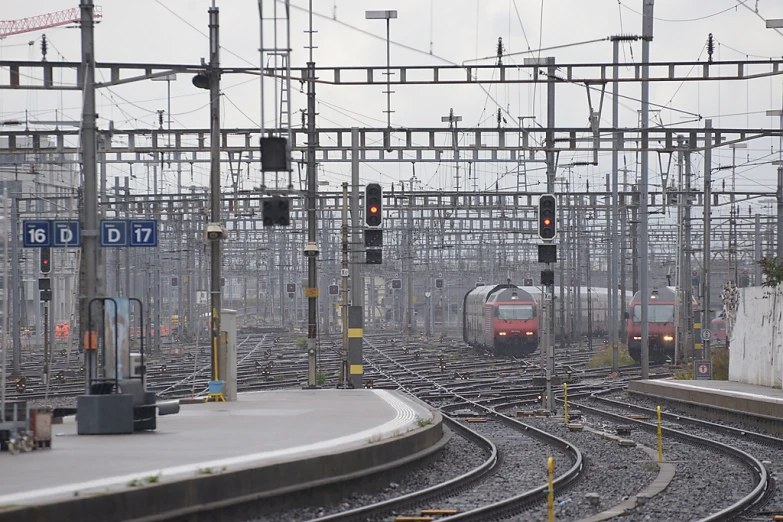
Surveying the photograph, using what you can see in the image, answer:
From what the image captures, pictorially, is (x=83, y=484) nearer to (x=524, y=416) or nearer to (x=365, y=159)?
(x=524, y=416)

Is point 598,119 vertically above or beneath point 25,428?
above

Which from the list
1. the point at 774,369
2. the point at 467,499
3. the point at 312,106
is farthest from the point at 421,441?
the point at 774,369

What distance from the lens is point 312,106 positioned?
89.2ft

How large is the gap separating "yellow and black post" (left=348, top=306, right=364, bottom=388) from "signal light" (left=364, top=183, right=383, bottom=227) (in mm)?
2984

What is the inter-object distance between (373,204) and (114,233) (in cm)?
903

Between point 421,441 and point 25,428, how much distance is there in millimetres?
5424

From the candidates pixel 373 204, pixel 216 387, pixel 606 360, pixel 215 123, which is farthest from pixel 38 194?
pixel 215 123

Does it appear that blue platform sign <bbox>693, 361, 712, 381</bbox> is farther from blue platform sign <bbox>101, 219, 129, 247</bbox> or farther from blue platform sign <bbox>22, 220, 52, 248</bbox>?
blue platform sign <bbox>22, 220, 52, 248</bbox>

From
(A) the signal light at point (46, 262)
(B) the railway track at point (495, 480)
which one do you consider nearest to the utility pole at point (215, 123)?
(B) the railway track at point (495, 480)

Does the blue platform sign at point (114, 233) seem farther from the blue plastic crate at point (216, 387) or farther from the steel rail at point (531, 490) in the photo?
the steel rail at point (531, 490)

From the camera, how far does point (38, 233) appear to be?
684 inches

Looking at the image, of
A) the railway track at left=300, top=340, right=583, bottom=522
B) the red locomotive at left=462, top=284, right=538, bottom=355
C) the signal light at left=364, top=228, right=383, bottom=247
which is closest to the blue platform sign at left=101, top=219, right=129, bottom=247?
the railway track at left=300, top=340, right=583, bottom=522

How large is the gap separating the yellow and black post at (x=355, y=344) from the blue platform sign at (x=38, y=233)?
37.0 feet

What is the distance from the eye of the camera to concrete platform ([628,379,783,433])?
21.9 meters
